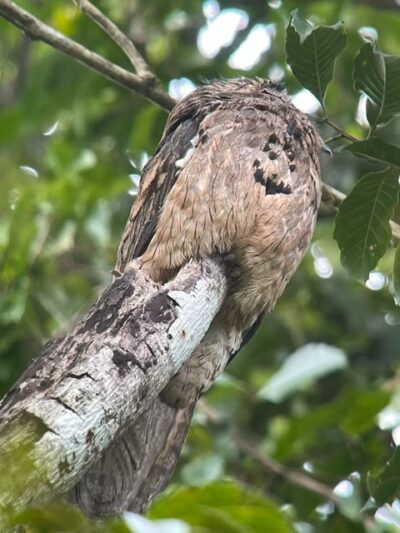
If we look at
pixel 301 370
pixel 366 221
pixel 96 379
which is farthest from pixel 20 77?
pixel 96 379

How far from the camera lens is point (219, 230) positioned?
348cm

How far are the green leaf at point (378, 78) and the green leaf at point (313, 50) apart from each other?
13 centimetres

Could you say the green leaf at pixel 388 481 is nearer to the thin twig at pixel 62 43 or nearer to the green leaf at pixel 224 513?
the green leaf at pixel 224 513

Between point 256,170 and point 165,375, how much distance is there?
1.11m

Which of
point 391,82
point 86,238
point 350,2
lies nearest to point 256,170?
point 391,82

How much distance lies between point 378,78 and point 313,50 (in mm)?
254

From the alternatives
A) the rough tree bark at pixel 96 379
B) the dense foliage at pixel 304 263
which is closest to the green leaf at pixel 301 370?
the dense foliage at pixel 304 263

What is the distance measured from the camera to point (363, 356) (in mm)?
5703

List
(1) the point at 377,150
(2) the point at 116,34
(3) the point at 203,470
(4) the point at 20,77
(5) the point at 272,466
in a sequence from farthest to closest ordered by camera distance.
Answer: (4) the point at 20,77
(5) the point at 272,466
(3) the point at 203,470
(2) the point at 116,34
(1) the point at 377,150

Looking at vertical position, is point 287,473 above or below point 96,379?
below

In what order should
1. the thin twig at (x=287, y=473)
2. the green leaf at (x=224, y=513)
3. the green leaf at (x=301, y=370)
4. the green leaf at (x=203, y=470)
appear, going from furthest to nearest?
the thin twig at (x=287, y=473) < the green leaf at (x=203, y=470) < the green leaf at (x=301, y=370) < the green leaf at (x=224, y=513)

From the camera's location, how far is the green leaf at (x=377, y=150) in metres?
3.40

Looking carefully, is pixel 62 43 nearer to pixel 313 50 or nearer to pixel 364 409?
pixel 313 50


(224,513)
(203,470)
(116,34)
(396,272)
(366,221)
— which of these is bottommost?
(203,470)
